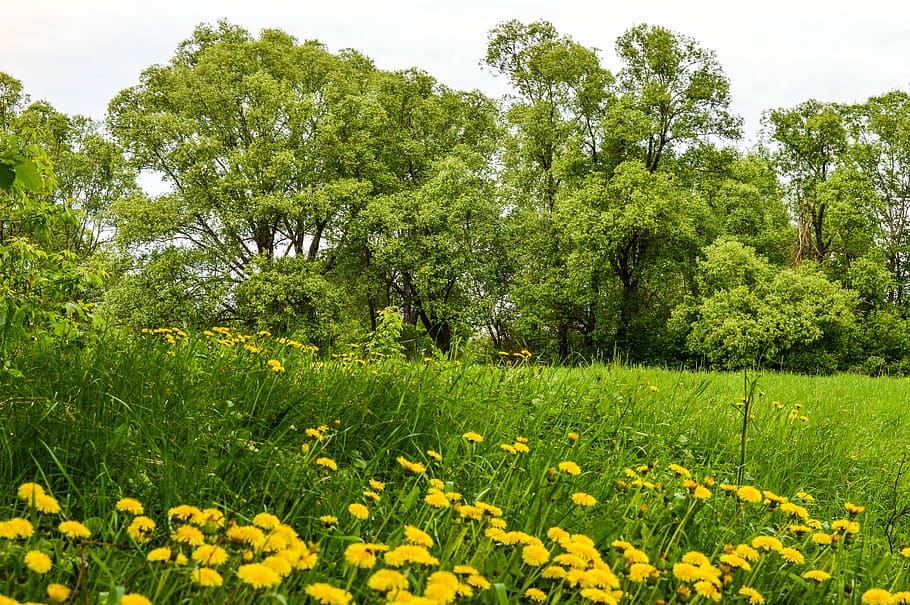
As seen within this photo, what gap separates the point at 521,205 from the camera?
24656 millimetres

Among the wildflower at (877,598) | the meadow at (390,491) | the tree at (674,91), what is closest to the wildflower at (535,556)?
the meadow at (390,491)

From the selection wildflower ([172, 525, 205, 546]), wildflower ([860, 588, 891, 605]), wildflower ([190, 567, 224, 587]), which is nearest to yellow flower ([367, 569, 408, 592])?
wildflower ([190, 567, 224, 587])

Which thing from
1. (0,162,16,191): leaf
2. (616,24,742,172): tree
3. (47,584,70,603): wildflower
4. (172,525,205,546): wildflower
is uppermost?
(616,24,742,172): tree

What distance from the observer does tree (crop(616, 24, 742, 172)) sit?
2250cm

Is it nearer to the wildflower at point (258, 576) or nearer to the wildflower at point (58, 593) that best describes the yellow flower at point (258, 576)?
the wildflower at point (258, 576)

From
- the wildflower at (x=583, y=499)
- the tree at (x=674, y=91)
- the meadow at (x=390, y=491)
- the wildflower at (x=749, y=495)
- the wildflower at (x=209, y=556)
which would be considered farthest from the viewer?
the tree at (x=674, y=91)

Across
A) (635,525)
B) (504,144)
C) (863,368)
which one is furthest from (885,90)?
(635,525)

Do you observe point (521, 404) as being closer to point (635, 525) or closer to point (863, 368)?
point (635, 525)

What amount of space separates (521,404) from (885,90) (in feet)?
95.5

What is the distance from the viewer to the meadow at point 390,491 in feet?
4.64

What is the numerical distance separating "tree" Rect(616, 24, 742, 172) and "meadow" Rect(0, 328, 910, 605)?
66.2ft

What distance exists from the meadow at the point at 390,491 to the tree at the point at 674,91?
66.2 ft

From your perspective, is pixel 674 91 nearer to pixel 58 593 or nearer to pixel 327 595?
pixel 327 595

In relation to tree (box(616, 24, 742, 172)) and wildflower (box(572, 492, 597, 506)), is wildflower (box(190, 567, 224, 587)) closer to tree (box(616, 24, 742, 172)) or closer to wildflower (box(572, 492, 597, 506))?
wildflower (box(572, 492, 597, 506))
